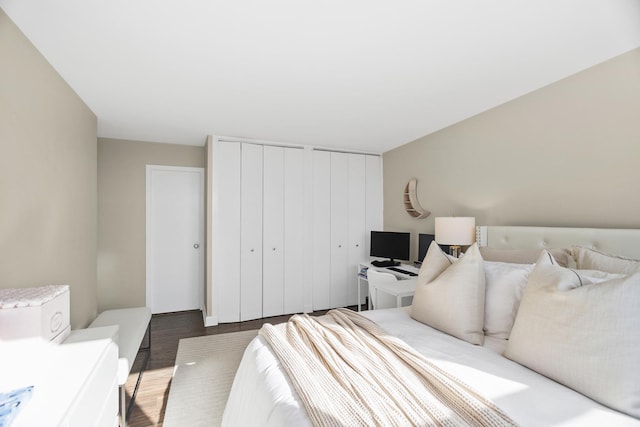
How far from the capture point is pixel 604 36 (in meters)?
1.74

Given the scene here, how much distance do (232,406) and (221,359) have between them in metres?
1.30

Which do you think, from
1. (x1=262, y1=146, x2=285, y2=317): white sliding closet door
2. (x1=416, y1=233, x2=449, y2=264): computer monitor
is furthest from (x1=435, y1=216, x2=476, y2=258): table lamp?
(x1=262, y1=146, x2=285, y2=317): white sliding closet door

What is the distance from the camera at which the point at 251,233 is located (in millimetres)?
3906

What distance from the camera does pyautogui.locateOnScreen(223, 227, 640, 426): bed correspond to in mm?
1036

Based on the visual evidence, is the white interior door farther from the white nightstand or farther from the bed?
the bed

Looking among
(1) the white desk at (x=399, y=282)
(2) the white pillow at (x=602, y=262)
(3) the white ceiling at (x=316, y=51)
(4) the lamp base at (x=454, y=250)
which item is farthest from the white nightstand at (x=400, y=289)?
(3) the white ceiling at (x=316, y=51)

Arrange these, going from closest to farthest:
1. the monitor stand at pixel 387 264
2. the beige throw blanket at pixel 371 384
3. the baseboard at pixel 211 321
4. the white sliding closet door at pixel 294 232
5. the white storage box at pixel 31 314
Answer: the beige throw blanket at pixel 371 384 → the white storage box at pixel 31 314 → the baseboard at pixel 211 321 → the monitor stand at pixel 387 264 → the white sliding closet door at pixel 294 232

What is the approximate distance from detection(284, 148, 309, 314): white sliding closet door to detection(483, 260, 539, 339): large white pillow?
274 cm

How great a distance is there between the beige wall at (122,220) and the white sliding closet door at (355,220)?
2.83 m

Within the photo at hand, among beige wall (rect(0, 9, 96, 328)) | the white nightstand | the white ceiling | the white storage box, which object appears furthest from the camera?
the white nightstand

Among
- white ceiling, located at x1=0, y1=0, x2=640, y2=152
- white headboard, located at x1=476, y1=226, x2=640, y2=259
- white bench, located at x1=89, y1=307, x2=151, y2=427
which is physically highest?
white ceiling, located at x1=0, y1=0, x2=640, y2=152

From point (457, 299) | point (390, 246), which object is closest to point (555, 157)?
point (457, 299)

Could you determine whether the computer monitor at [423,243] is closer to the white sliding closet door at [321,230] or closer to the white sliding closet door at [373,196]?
the white sliding closet door at [373,196]

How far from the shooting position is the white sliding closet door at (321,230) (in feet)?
13.9
